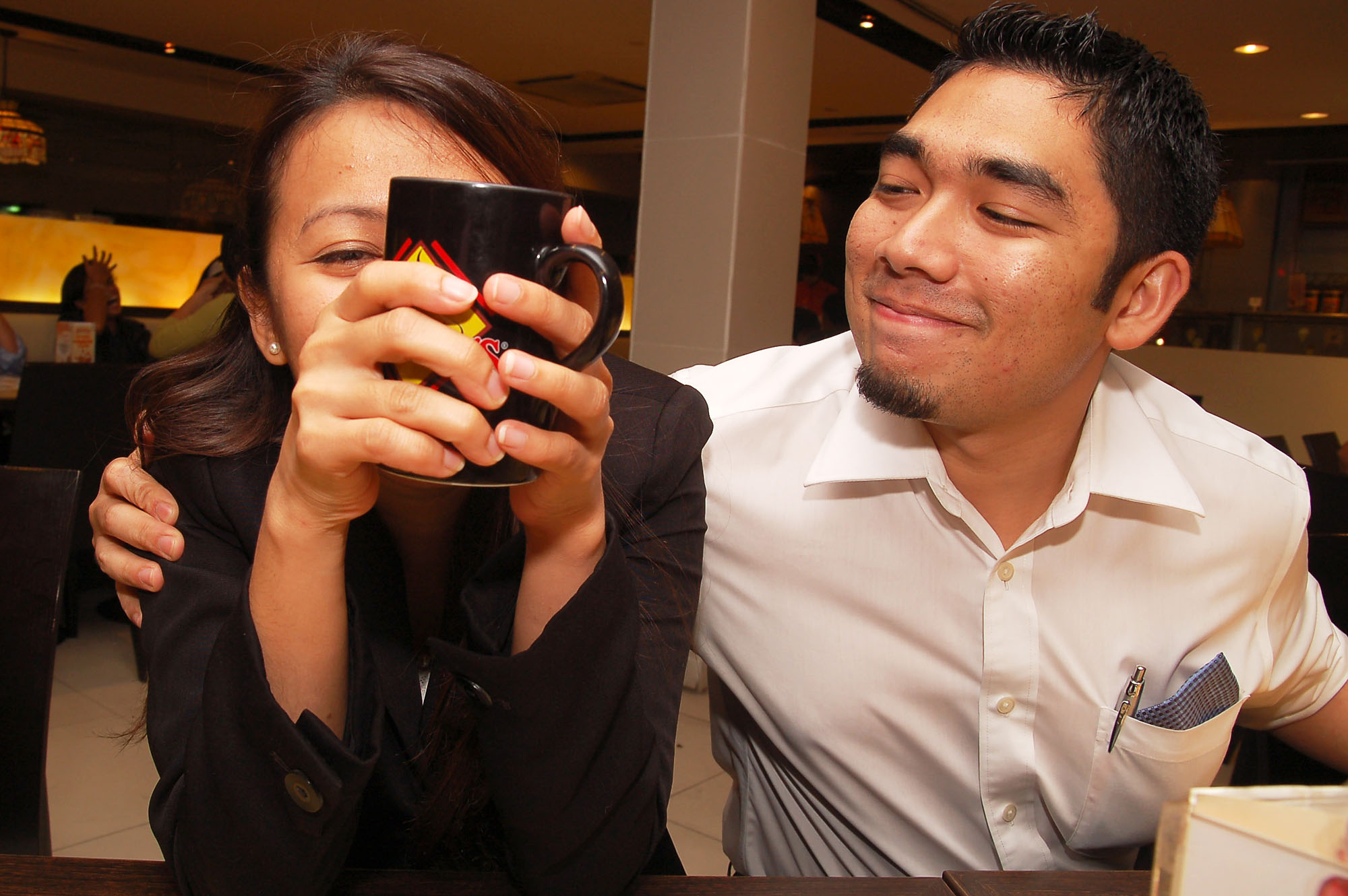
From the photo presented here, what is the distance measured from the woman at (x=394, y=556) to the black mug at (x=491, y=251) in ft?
0.04

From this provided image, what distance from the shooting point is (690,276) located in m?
4.00

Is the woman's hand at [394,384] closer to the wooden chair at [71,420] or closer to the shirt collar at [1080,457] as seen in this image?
the shirt collar at [1080,457]

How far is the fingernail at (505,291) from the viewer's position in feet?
1.92

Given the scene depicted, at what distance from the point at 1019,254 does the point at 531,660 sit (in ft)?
2.40

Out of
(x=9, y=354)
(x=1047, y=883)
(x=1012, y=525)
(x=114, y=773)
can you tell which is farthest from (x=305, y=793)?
(x=9, y=354)

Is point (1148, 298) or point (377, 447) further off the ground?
point (1148, 298)

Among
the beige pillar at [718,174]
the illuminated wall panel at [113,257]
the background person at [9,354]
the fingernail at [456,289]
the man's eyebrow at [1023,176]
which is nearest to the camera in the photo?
the fingernail at [456,289]

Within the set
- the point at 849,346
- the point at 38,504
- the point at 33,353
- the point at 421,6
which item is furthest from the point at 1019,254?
the point at 33,353

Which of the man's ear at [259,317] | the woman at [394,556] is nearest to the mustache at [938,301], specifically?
the woman at [394,556]

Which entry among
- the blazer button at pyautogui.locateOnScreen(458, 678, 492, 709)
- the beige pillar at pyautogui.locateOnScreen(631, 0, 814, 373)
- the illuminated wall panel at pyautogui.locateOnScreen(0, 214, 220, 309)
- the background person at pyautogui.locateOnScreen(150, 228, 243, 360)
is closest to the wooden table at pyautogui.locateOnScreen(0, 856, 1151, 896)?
the blazer button at pyautogui.locateOnScreen(458, 678, 492, 709)

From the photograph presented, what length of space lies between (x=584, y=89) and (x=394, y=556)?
803 cm

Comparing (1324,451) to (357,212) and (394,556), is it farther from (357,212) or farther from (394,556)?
(357,212)

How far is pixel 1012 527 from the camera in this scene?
127 cm

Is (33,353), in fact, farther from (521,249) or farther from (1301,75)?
(1301,75)
